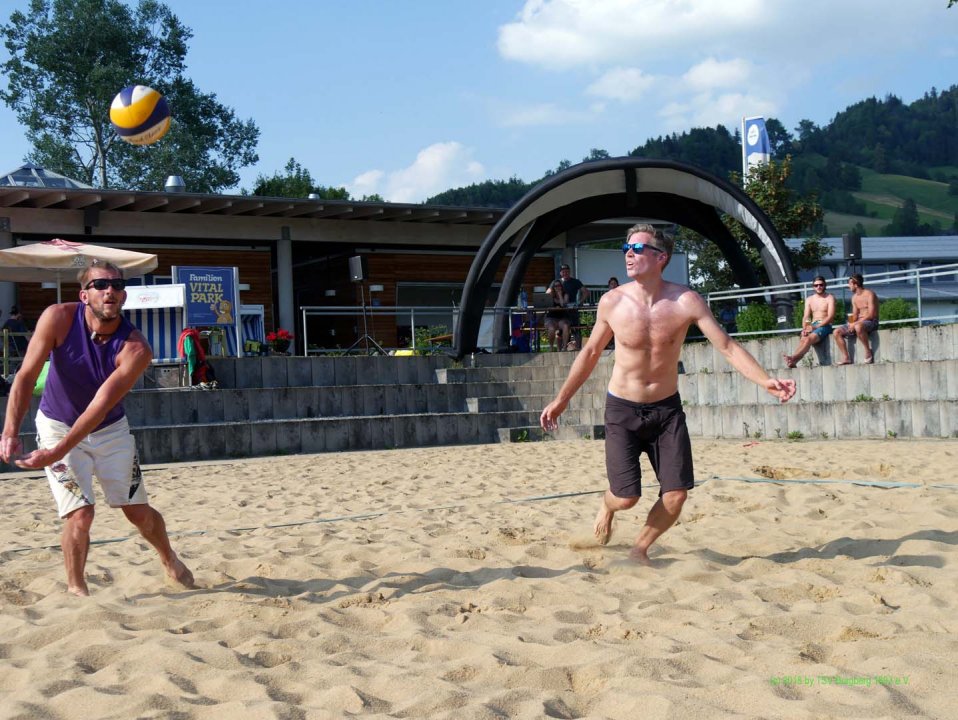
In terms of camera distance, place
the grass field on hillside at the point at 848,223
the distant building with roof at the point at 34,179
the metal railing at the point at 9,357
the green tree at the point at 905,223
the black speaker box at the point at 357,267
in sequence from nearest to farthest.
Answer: the metal railing at the point at 9,357 → the black speaker box at the point at 357,267 → the distant building with roof at the point at 34,179 → the green tree at the point at 905,223 → the grass field on hillside at the point at 848,223

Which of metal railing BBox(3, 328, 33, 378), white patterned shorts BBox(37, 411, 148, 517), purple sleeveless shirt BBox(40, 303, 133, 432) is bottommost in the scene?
white patterned shorts BBox(37, 411, 148, 517)

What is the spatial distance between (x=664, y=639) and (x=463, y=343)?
1460 cm

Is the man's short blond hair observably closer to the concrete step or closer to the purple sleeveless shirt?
the purple sleeveless shirt

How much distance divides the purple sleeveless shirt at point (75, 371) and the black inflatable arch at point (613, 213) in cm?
1353

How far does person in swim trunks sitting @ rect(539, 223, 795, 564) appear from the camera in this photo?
17.7ft

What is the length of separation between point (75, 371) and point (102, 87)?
46.3 m

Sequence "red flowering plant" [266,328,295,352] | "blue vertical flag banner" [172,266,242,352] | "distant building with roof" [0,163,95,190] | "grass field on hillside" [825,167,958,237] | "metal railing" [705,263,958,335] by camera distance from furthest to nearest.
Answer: "grass field on hillside" [825,167,958,237] < "distant building with roof" [0,163,95,190] < "red flowering plant" [266,328,295,352] < "blue vertical flag banner" [172,266,242,352] < "metal railing" [705,263,958,335]

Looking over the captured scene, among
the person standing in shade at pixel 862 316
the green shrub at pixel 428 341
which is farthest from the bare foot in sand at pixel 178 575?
the green shrub at pixel 428 341

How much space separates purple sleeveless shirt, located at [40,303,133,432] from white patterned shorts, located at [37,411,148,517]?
8 cm

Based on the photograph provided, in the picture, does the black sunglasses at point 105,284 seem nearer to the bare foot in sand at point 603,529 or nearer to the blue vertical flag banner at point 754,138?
the bare foot in sand at point 603,529

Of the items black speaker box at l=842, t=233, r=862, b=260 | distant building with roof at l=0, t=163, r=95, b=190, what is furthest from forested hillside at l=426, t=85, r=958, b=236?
black speaker box at l=842, t=233, r=862, b=260

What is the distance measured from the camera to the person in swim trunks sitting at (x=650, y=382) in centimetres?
538

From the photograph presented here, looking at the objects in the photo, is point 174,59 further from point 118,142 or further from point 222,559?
point 222,559

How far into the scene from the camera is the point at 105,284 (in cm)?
490
